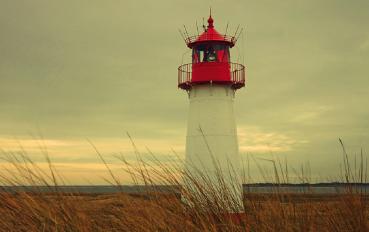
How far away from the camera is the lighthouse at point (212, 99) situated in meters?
12.3

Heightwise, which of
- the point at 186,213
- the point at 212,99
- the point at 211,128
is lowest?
the point at 186,213

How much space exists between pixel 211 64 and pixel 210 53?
1.76ft

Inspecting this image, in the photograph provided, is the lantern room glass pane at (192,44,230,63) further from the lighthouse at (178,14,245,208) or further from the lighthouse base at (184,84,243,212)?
the lighthouse base at (184,84,243,212)

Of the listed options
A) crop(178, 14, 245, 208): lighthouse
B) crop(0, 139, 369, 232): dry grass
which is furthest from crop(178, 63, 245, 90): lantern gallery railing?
crop(0, 139, 369, 232): dry grass

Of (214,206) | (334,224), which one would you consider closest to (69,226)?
(214,206)

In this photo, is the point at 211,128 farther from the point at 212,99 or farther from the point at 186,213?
the point at 186,213

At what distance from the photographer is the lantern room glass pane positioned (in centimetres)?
1291

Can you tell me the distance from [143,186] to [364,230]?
6.29 ft

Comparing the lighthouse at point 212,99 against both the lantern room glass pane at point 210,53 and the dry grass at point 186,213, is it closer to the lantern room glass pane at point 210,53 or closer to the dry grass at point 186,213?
the lantern room glass pane at point 210,53

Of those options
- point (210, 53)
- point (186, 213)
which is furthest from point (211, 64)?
point (186, 213)

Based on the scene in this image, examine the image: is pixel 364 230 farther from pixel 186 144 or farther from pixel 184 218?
pixel 186 144

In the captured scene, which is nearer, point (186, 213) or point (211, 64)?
point (186, 213)

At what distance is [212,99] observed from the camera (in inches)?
494

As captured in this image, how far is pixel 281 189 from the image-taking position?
4020 millimetres
